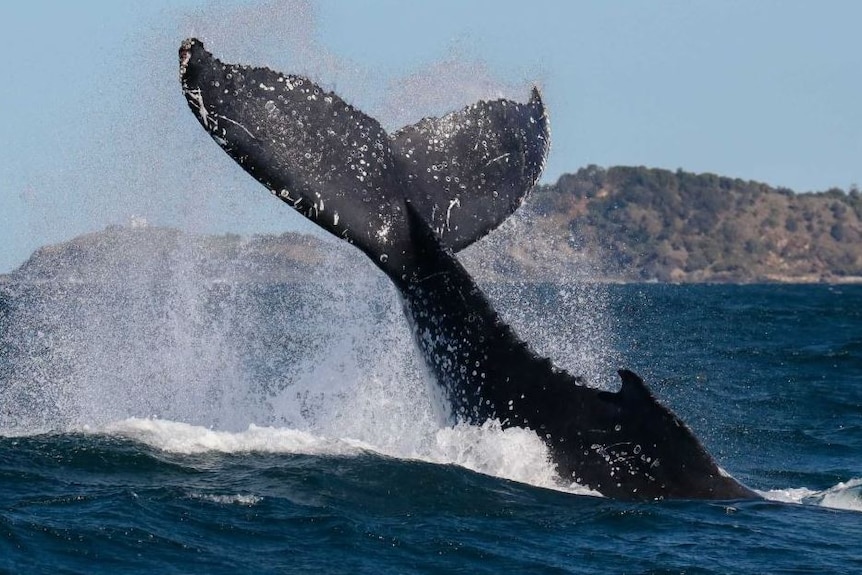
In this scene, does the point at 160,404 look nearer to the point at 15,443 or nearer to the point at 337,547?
the point at 15,443

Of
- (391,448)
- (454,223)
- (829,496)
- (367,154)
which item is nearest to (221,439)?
(391,448)

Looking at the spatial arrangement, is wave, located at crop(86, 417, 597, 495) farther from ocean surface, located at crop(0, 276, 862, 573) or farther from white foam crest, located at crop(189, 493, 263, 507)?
white foam crest, located at crop(189, 493, 263, 507)

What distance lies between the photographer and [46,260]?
69.4m

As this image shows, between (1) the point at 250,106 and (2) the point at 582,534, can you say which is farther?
(2) the point at 582,534

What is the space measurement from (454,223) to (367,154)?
3.35 ft

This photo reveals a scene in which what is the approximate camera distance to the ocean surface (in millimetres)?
8734

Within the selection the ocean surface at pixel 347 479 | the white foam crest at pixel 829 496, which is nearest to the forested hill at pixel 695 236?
the ocean surface at pixel 347 479

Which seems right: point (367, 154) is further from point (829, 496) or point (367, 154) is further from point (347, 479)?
point (829, 496)

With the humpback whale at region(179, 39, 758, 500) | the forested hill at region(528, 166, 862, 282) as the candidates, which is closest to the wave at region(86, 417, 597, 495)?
the humpback whale at region(179, 39, 758, 500)

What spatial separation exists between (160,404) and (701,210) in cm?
18998

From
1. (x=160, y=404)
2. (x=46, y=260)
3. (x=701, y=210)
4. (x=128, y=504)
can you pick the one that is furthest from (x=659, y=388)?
(x=701, y=210)

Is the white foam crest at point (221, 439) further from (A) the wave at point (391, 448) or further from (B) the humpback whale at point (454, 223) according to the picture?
(B) the humpback whale at point (454, 223)

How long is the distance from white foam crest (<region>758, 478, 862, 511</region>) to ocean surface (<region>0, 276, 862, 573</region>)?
4 cm

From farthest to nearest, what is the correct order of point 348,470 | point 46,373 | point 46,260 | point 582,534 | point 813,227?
point 813,227
point 46,260
point 46,373
point 348,470
point 582,534
